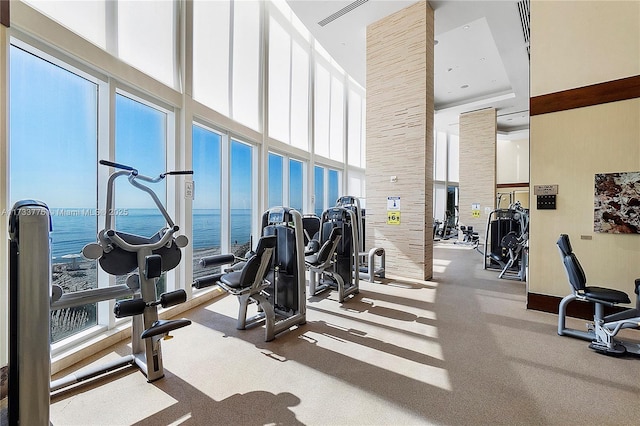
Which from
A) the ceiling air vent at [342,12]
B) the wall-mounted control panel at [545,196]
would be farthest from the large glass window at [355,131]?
the wall-mounted control panel at [545,196]

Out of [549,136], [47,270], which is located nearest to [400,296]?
[549,136]

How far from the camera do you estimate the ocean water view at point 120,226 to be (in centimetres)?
257

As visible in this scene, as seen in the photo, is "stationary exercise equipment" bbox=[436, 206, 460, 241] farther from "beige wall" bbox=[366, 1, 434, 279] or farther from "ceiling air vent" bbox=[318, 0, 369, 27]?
"ceiling air vent" bbox=[318, 0, 369, 27]

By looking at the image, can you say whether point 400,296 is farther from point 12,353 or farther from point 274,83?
point 274,83

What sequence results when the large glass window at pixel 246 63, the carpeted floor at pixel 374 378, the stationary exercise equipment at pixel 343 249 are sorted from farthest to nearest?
1. the large glass window at pixel 246 63
2. the stationary exercise equipment at pixel 343 249
3. the carpeted floor at pixel 374 378

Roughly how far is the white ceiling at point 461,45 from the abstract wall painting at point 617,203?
3828 mm

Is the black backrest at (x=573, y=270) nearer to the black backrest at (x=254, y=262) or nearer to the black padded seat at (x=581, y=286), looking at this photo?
the black padded seat at (x=581, y=286)

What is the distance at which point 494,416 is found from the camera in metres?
1.80

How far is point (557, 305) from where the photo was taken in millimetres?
3537

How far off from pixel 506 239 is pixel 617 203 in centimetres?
238

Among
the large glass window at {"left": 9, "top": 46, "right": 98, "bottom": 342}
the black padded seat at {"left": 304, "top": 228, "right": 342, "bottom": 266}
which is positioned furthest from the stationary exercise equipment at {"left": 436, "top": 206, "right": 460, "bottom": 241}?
the large glass window at {"left": 9, "top": 46, "right": 98, "bottom": 342}

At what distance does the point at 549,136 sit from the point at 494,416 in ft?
11.2

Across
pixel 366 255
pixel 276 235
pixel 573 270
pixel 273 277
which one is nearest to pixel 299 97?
pixel 366 255

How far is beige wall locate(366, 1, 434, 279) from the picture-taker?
518 centimetres
